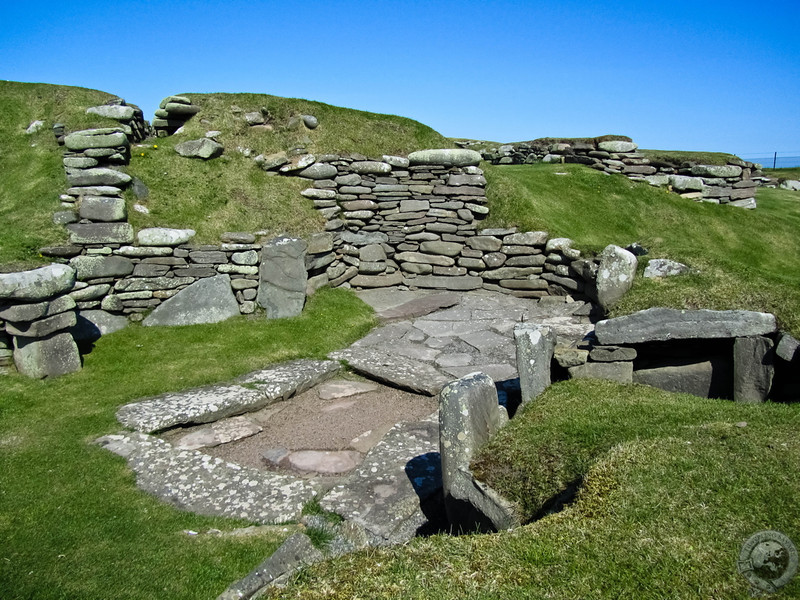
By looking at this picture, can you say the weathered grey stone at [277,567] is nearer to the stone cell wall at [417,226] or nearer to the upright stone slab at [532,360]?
the upright stone slab at [532,360]

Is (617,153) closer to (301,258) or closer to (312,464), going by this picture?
(301,258)

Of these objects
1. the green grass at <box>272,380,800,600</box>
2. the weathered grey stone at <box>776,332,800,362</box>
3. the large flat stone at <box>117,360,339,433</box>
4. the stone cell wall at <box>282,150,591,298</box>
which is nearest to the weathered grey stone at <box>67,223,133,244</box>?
the large flat stone at <box>117,360,339,433</box>

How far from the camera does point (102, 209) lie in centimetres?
1020

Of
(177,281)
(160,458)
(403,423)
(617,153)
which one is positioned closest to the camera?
(160,458)

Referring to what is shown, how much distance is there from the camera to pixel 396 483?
6.03 meters

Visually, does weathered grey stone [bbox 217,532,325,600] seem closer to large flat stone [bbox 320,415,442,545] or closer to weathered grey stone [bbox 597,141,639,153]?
large flat stone [bbox 320,415,442,545]

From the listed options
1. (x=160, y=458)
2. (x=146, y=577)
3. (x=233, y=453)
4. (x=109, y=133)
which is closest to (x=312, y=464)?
(x=233, y=453)

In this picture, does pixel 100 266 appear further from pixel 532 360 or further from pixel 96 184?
pixel 532 360

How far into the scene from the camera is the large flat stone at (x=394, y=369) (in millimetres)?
8484

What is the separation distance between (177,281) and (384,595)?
8.57 meters

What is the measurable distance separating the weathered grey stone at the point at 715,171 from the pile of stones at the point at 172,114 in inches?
530

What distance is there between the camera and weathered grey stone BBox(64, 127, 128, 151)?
10.9 meters

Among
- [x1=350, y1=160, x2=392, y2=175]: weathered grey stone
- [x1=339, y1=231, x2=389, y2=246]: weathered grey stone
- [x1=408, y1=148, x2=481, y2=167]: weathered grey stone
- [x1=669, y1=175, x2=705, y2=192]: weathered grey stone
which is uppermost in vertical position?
[x1=408, y1=148, x2=481, y2=167]: weathered grey stone

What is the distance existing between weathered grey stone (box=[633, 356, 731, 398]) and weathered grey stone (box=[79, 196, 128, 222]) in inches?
344
